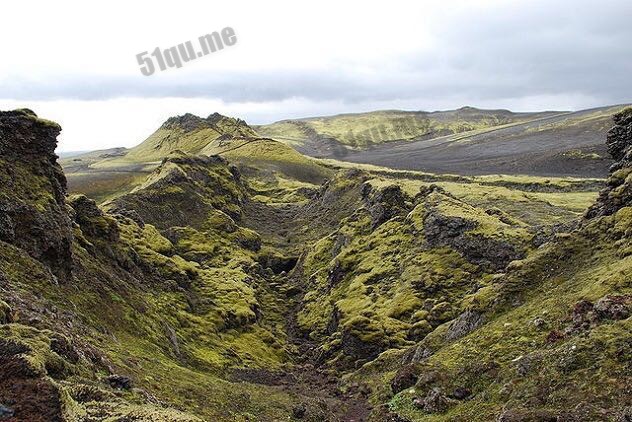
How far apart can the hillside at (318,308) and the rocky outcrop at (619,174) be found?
18 centimetres

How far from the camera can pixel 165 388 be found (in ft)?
108

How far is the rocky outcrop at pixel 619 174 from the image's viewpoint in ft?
138

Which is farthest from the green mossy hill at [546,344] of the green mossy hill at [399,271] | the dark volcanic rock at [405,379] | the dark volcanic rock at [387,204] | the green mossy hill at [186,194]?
the green mossy hill at [186,194]

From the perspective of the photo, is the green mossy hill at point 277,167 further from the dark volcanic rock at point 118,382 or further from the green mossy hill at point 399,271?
the dark volcanic rock at point 118,382

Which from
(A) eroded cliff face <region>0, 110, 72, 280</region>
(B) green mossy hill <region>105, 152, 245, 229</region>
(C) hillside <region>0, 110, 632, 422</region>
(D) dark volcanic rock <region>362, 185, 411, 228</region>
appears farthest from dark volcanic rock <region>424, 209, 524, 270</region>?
(B) green mossy hill <region>105, 152, 245, 229</region>

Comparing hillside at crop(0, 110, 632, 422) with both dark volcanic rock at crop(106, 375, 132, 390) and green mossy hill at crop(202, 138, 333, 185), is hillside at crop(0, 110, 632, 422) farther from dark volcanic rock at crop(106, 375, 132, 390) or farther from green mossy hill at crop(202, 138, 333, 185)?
green mossy hill at crop(202, 138, 333, 185)

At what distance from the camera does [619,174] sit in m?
44.6

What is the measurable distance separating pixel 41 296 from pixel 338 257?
52.4 meters

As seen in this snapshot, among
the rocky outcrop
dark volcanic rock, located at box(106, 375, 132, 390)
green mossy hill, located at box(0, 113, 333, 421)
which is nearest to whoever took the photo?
green mossy hill, located at box(0, 113, 333, 421)

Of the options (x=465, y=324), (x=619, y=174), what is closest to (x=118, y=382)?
(x=465, y=324)

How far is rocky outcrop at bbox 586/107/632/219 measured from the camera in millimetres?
42125

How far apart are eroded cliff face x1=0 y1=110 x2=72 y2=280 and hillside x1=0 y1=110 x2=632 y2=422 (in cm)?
16

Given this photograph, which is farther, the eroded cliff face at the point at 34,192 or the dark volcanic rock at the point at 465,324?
the eroded cliff face at the point at 34,192

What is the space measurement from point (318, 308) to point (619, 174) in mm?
42796
